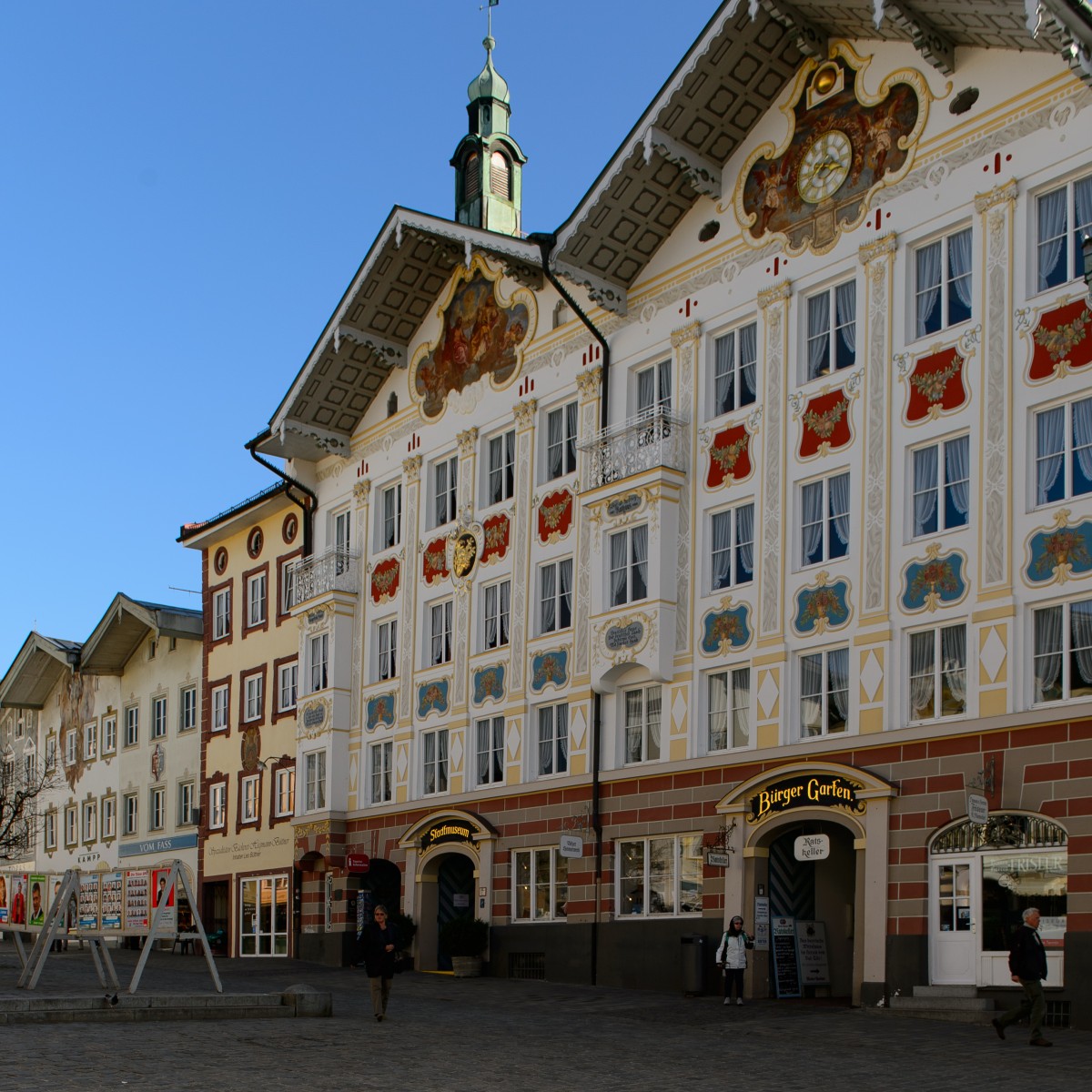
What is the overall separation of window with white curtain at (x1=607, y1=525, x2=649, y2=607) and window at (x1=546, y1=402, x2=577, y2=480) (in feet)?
9.70

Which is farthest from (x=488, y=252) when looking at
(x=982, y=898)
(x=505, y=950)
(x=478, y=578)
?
(x=982, y=898)

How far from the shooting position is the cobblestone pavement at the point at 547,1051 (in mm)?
17234

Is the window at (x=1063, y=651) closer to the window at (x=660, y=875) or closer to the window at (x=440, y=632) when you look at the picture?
the window at (x=660, y=875)

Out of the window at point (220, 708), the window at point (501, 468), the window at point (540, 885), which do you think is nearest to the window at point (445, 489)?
the window at point (501, 468)

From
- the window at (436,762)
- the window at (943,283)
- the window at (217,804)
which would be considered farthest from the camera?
the window at (217,804)

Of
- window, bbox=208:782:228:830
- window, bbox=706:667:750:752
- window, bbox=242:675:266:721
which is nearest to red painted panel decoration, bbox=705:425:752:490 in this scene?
window, bbox=706:667:750:752

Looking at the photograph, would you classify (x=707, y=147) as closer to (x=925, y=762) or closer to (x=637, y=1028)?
(x=925, y=762)

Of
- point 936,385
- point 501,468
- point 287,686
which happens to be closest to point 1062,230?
point 936,385

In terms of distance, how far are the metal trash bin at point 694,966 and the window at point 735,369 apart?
9.83 m

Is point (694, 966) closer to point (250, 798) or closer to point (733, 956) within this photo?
point (733, 956)

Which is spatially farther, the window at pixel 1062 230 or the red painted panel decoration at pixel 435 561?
the red painted panel decoration at pixel 435 561

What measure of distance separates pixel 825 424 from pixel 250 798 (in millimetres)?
24421

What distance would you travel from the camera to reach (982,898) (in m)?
25.8

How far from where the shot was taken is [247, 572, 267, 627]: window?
49.0 metres
